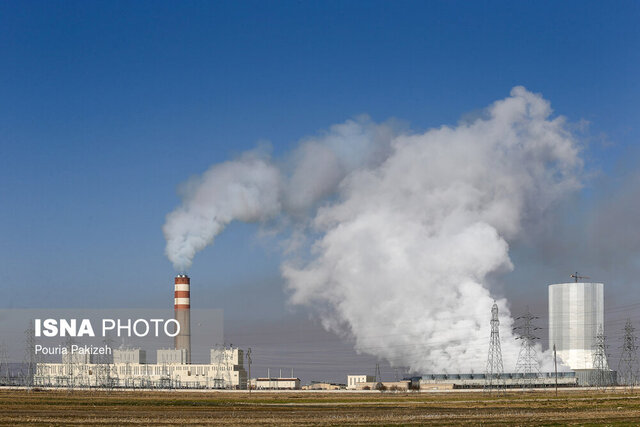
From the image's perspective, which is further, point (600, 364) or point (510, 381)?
point (510, 381)

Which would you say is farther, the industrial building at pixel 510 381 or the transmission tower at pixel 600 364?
the industrial building at pixel 510 381

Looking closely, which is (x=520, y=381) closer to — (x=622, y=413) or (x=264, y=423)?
(x=622, y=413)

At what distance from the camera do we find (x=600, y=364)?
181250 millimetres

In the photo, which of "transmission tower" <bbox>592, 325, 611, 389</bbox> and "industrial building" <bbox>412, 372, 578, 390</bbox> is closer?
"transmission tower" <bbox>592, 325, 611, 389</bbox>

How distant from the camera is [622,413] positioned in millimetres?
69062

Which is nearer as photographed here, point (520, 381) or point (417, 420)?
point (417, 420)

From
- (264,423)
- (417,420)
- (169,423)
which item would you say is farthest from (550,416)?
(169,423)

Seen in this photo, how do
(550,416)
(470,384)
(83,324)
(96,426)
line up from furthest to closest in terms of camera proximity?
(470,384)
(83,324)
(550,416)
(96,426)

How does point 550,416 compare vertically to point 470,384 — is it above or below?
above

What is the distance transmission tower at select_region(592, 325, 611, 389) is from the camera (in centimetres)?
17662

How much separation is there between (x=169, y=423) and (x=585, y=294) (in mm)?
157874

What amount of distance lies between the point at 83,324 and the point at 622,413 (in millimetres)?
125422

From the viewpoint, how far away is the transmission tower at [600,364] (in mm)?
176625

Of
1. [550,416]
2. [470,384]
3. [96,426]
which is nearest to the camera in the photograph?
[96,426]
